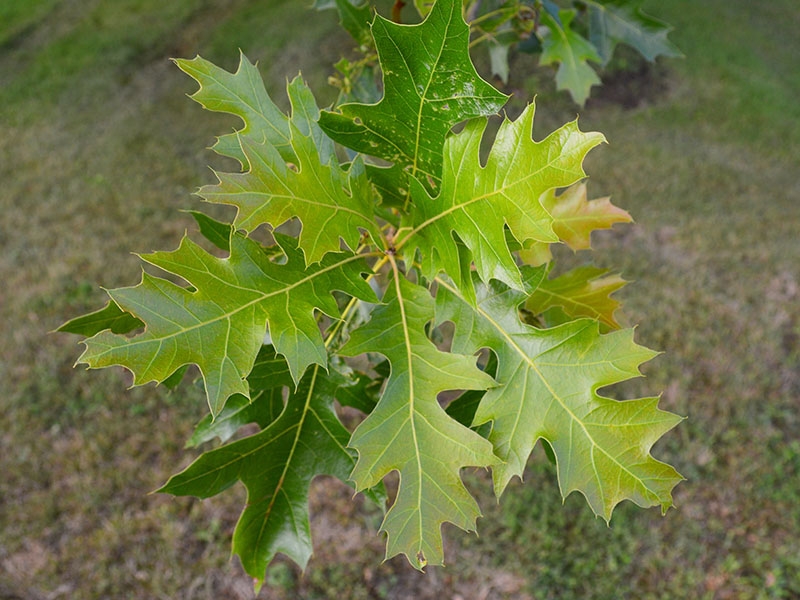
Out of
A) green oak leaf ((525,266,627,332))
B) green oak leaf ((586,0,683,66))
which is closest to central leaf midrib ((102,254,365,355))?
green oak leaf ((525,266,627,332))

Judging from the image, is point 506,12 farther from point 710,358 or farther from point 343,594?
point 710,358

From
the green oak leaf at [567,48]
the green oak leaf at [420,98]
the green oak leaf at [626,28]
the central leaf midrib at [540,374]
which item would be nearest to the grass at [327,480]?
the green oak leaf at [626,28]

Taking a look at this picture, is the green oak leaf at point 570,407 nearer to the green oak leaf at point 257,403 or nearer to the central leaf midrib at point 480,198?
the central leaf midrib at point 480,198

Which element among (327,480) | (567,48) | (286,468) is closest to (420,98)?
(286,468)

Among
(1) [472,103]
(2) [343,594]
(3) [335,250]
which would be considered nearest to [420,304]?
(3) [335,250]

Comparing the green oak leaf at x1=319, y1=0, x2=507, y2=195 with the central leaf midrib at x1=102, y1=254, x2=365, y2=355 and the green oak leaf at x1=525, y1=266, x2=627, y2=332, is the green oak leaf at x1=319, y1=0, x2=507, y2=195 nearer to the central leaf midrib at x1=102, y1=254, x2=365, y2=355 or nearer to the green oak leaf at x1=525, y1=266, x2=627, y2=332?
the central leaf midrib at x1=102, y1=254, x2=365, y2=355
